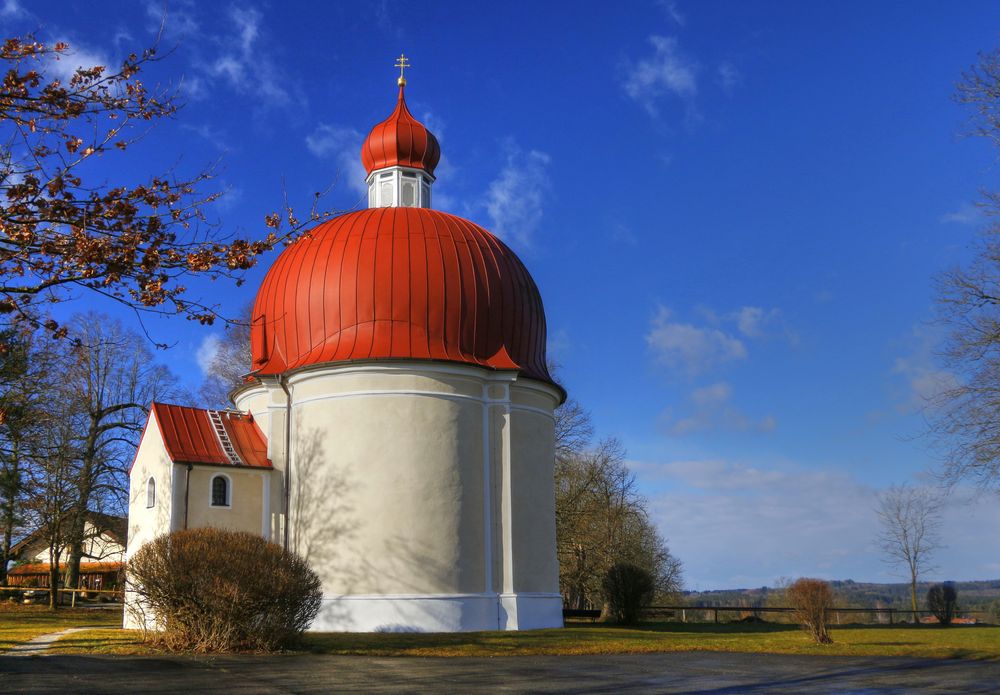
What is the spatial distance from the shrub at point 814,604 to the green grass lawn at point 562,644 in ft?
1.15

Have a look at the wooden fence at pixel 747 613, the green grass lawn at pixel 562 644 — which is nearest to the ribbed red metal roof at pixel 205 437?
the green grass lawn at pixel 562 644

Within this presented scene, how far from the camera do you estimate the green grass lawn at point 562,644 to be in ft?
54.5

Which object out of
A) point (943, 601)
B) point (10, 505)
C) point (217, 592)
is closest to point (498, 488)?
point (217, 592)

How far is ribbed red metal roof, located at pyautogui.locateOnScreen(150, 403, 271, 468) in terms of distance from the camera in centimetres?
2261

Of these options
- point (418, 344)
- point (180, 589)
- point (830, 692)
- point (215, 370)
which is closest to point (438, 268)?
point (418, 344)

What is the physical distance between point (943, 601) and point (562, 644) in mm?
23263

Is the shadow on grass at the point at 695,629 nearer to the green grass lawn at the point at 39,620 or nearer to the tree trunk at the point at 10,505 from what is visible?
the green grass lawn at the point at 39,620

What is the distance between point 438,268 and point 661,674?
12932 mm

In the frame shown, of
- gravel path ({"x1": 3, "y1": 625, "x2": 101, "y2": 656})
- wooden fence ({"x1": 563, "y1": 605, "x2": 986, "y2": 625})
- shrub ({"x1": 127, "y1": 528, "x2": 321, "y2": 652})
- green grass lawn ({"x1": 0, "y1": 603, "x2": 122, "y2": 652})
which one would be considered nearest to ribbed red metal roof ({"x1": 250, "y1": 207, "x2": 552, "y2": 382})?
shrub ({"x1": 127, "y1": 528, "x2": 321, "y2": 652})

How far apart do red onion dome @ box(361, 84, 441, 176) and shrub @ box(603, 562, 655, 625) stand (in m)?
14.5

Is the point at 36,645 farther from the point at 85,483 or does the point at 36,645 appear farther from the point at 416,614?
the point at 85,483

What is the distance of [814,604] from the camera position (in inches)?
778

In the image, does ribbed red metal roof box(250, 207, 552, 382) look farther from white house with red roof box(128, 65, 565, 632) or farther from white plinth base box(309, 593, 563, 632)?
white plinth base box(309, 593, 563, 632)

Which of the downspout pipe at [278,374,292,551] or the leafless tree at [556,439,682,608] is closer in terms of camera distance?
the downspout pipe at [278,374,292,551]
